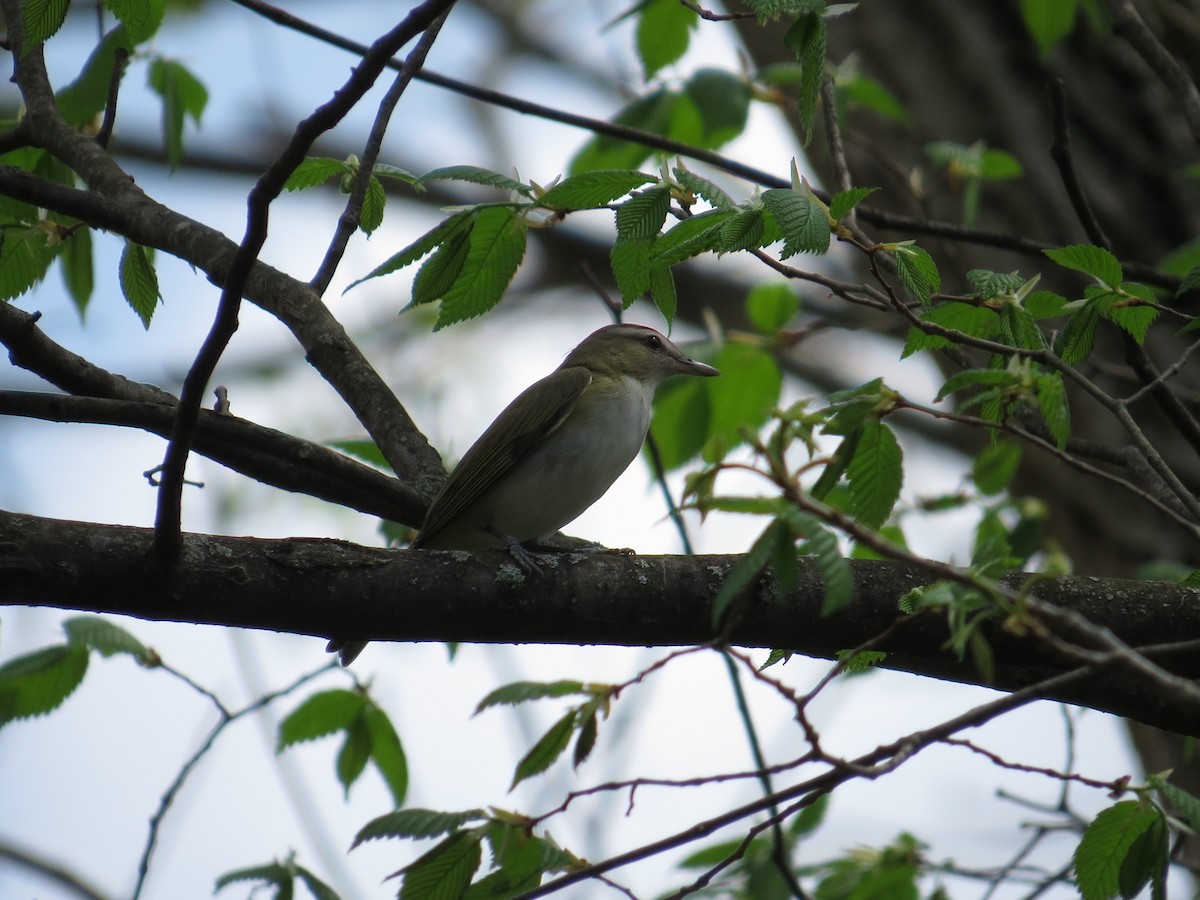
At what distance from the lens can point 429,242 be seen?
10.1ft

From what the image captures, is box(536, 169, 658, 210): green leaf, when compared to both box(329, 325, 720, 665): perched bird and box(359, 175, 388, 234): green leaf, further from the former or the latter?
box(329, 325, 720, 665): perched bird

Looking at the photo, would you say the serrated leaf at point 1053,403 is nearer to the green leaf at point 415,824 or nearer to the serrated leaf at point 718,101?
the green leaf at point 415,824

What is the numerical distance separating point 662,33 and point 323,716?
2.71 metres

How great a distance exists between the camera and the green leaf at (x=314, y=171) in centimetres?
331

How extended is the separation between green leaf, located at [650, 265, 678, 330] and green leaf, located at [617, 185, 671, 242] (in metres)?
0.24

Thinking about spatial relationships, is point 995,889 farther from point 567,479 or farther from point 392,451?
point 392,451

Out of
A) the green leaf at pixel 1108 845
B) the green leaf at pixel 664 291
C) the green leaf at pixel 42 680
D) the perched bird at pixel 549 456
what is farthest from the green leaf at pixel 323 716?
the green leaf at pixel 1108 845

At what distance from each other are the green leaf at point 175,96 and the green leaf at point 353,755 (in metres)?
2.05

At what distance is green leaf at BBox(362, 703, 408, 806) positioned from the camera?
157 inches

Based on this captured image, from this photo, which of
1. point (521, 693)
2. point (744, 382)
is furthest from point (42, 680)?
point (744, 382)

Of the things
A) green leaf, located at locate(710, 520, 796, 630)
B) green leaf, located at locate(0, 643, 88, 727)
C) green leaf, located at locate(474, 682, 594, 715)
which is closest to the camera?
green leaf, located at locate(710, 520, 796, 630)

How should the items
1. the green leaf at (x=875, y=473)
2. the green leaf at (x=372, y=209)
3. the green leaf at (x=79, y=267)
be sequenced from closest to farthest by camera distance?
the green leaf at (x=875, y=473) → the green leaf at (x=372, y=209) → the green leaf at (x=79, y=267)

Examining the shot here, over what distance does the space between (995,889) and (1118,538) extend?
6.85ft

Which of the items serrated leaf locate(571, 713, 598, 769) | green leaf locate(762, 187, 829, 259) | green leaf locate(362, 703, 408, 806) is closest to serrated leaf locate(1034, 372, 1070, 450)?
green leaf locate(762, 187, 829, 259)
